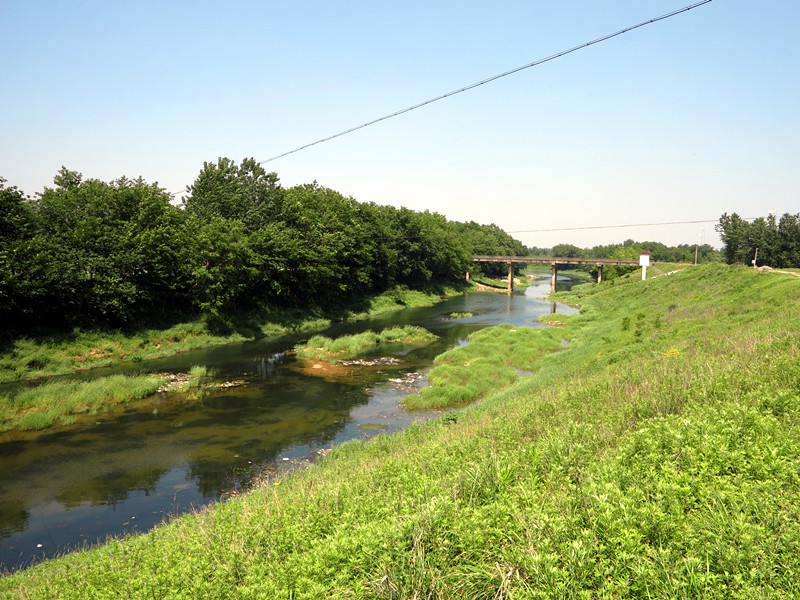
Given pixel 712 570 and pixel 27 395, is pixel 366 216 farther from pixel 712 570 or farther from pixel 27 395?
pixel 712 570

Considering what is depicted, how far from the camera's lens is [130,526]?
46.6ft

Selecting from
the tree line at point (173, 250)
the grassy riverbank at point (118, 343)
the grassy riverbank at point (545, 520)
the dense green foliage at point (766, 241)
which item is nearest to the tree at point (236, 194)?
the tree line at point (173, 250)

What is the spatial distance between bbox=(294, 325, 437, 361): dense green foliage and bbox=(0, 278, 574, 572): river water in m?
3.32

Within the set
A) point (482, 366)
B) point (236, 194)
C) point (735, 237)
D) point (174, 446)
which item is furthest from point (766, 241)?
point (174, 446)

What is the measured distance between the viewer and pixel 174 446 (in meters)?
20.1

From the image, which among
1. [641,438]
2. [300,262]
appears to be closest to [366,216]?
[300,262]

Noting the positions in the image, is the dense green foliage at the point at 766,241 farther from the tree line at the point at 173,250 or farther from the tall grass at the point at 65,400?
the tall grass at the point at 65,400

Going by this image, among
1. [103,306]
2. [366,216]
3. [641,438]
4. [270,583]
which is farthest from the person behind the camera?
[366,216]

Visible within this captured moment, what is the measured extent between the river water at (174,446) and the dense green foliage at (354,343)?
3322mm

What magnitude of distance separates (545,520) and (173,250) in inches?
1610

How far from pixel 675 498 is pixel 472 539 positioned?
9.60 feet

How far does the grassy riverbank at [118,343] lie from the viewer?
3008 centimetres

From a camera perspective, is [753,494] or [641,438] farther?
[641,438]

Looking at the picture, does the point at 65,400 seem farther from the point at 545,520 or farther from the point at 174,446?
the point at 545,520
